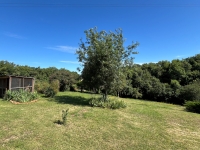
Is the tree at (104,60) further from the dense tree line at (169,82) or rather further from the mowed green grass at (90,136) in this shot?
the dense tree line at (169,82)

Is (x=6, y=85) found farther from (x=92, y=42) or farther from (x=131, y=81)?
(x=131, y=81)

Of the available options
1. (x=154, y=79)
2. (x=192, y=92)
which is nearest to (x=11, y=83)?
(x=192, y=92)

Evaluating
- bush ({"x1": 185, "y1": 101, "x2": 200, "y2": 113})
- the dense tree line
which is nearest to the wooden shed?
bush ({"x1": 185, "y1": 101, "x2": 200, "y2": 113})

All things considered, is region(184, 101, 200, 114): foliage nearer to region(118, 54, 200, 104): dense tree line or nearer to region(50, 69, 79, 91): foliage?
region(118, 54, 200, 104): dense tree line

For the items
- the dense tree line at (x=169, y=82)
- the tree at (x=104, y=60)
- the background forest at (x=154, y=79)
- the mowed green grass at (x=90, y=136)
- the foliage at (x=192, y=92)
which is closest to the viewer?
the mowed green grass at (x=90, y=136)

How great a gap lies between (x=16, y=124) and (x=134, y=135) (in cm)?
411

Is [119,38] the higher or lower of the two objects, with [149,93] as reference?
higher

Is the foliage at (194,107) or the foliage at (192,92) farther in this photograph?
the foliage at (192,92)

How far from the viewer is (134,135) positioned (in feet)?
14.1

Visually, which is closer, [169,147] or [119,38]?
[169,147]

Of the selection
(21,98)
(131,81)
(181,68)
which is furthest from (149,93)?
(21,98)

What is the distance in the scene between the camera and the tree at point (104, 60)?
8750 mm

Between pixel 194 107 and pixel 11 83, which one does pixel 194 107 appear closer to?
pixel 194 107

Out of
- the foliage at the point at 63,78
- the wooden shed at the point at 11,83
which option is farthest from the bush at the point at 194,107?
the foliage at the point at 63,78
